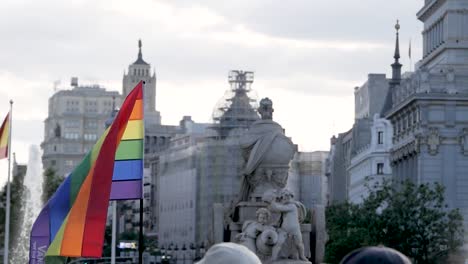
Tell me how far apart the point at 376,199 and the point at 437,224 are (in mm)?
2914

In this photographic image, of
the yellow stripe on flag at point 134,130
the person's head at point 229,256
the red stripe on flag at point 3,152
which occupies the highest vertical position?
the red stripe on flag at point 3,152

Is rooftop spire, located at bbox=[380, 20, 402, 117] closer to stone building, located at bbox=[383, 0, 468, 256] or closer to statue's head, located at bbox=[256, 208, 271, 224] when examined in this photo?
stone building, located at bbox=[383, 0, 468, 256]

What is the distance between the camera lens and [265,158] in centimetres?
3812

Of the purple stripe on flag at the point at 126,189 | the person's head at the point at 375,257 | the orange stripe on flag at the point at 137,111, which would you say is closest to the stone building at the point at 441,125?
the orange stripe on flag at the point at 137,111

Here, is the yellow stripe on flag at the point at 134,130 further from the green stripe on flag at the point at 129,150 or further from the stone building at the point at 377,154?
the stone building at the point at 377,154

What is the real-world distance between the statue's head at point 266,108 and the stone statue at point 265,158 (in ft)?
1.22

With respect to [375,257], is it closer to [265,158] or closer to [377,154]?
[265,158]

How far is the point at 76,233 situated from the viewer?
3356 cm

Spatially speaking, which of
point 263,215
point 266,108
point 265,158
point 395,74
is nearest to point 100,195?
point 263,215

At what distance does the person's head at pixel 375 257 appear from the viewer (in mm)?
11898

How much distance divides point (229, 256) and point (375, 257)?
795mm

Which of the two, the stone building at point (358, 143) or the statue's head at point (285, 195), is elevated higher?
the stone building at point (358, 143)

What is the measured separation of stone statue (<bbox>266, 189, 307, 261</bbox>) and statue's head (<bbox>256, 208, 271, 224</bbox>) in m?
0.13

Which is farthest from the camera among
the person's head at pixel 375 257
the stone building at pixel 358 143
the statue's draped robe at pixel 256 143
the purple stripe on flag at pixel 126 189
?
the stone building at pixel 358 143
